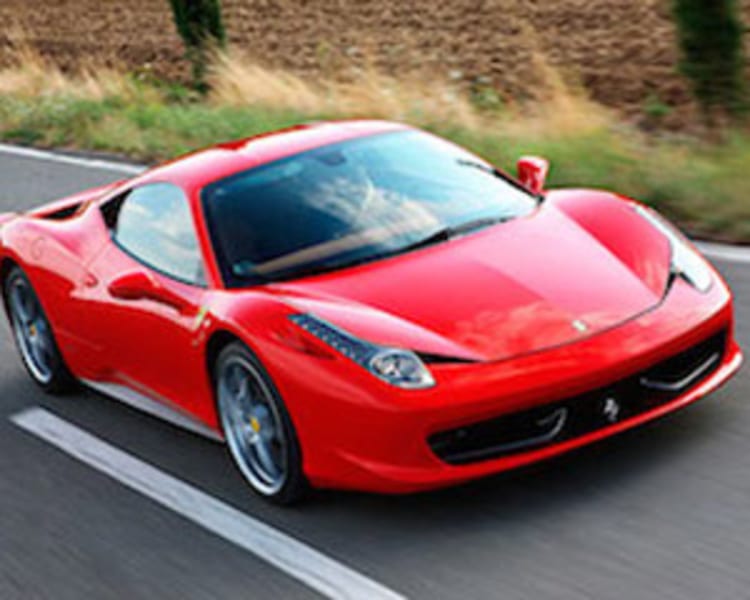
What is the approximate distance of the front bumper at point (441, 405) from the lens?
14.1ft

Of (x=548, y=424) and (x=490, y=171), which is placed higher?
(x=490, y=171)

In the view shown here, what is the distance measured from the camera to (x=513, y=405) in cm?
431

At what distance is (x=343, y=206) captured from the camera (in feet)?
17.8

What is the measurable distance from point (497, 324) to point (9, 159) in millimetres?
11174

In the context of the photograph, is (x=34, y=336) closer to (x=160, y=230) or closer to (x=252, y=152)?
(x=160, y=230)

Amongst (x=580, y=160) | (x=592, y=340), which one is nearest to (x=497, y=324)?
(x=592, y=340)

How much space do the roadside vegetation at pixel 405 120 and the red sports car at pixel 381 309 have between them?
233 cm

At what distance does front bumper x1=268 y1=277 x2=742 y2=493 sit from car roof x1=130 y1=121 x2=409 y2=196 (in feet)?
4.68

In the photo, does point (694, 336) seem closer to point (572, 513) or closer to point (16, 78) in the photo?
point (572, 513)

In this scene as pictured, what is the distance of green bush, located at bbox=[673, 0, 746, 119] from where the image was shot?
9.64m

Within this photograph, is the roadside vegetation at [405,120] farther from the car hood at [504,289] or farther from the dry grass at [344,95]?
the car hood at [504,289]

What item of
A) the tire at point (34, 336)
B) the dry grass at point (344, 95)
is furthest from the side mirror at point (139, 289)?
the dry grass at point (344, 95)

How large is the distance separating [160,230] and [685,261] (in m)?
2.12

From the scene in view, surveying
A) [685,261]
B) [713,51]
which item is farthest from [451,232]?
[713,51]
